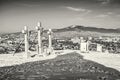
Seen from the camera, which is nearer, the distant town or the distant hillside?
the distant town

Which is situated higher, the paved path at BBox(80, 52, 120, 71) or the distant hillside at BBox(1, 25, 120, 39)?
the distant hillside at BBox(1, 25, 120, 39)

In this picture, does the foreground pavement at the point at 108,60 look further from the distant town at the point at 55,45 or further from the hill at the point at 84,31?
the hill at the point at 84,31

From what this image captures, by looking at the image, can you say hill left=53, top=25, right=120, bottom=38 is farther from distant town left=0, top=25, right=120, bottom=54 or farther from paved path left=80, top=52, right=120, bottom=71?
paved path left=80, top=52, right=120, bottom=71

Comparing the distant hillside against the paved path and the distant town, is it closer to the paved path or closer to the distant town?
the distant town

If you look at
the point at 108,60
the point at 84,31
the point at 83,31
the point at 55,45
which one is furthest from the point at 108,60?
the point at 83,31

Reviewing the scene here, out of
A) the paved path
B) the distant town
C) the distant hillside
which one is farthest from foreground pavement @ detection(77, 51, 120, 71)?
the distant hillside

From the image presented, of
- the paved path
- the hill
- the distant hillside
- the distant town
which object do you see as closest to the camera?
the paved path

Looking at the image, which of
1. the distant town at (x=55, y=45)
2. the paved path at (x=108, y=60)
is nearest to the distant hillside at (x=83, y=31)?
the distant town at (x=55, y=45)

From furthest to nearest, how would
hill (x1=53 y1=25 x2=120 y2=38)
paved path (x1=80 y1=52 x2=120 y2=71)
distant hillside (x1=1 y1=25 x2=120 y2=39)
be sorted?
1. hill (x1=53 y1=25 x2=120 y2=38)
2. distant hillside (x1=1 y1=25 x2=120 y2=39)
3. paved path (x1=80 y1=52 x2=120 y2=71)

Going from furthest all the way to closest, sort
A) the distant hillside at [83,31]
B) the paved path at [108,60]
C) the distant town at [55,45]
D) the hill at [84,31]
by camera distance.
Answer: the hill at [84,31] → the distant hillside at [83,31] → the distant town at [55,45] → the paved path at [108,60]

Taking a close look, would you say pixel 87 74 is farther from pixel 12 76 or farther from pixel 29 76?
pixel 12 76

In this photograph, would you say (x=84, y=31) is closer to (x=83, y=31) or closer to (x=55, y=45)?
(x=83, y=31)

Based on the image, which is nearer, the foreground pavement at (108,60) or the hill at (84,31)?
the foreground pavement at (108,60)

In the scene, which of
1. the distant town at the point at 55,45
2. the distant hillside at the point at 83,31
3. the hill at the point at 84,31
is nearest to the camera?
the distant town at the point at 55,45
